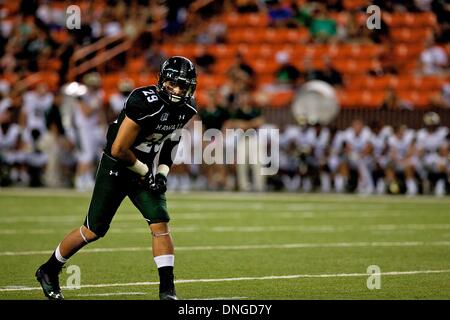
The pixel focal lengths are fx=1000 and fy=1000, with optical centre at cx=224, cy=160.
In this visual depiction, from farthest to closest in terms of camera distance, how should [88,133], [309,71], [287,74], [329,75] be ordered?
[287,74], [329,75], [309,71], [88,133]

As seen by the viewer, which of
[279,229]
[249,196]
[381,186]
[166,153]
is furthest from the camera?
[381,186]

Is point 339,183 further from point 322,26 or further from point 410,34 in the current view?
point 410,34

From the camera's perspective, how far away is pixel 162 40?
2345 centimetres

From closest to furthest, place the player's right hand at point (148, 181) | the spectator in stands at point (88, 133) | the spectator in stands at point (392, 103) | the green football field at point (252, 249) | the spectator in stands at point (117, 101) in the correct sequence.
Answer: the player's right hand at point (148, 181)
the green football field at point (252, 249)
the spectator in stands at point (88, 133)
the spectator in stands at point (392, 103)
the spectator in stands at point (117, 101)

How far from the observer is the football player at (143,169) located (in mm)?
6945

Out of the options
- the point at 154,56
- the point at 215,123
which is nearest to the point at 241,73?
the point at 215,123

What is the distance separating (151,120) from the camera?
6.98 meters

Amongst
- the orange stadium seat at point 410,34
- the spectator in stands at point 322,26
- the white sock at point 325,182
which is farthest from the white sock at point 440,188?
the spectator in stands at point 322,26

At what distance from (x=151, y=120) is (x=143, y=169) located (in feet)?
1.18

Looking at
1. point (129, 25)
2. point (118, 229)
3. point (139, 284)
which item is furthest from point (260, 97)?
point (139, 284)

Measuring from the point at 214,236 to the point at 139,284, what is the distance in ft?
12.5

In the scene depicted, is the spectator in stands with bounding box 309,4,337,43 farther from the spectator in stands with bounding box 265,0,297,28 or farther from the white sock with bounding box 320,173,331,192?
the white sock with bounding box 320,173,331,192

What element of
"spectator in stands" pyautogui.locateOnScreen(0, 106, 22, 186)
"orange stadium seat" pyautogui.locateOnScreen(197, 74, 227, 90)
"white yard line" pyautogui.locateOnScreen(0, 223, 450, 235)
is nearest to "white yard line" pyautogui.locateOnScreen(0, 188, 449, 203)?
"spectator in stands" pyautogui.locateOnScreen(0, 106, 22, 186)

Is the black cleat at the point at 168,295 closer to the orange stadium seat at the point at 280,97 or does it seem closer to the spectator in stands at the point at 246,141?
the spectator in stands at the point at 246,141
